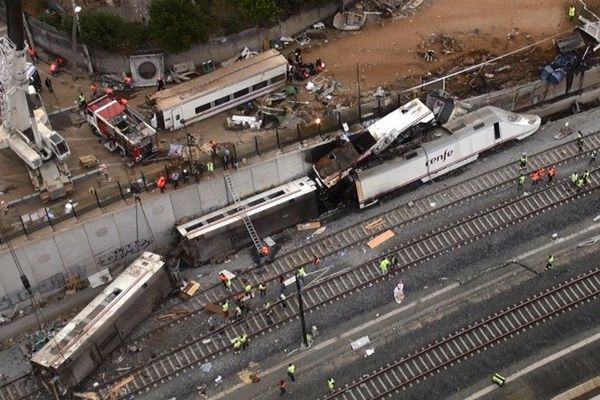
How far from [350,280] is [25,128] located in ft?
55.8

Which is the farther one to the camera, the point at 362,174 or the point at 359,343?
the point at 362,174

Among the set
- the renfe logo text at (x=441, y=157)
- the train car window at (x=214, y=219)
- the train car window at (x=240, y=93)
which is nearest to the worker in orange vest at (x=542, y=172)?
the renfe logo text at (x=441, y=157)

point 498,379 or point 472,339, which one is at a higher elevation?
point 472,339

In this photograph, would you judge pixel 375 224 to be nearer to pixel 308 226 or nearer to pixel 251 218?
pixel 308 226

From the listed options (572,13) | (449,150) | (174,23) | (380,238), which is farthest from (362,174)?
(572,13)

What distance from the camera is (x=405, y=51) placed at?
44.5 metres

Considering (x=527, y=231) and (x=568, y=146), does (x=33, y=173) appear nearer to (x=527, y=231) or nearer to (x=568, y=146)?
(x=527, y=231)

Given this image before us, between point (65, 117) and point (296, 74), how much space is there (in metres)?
13.4

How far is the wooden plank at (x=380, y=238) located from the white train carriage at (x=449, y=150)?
2.06 metres

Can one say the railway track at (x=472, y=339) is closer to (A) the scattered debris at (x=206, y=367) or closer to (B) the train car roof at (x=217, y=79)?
(A) the scattered debris at (x=206, y=367)

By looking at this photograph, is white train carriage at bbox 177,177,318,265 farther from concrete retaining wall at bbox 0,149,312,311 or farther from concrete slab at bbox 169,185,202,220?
concrete retaining wall at bbox 0,149,312,311

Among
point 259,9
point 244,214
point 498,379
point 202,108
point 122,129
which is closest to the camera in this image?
point 498,379

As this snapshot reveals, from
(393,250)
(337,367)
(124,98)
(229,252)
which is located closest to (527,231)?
(393,250)

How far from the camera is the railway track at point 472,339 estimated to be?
30.8 meters
